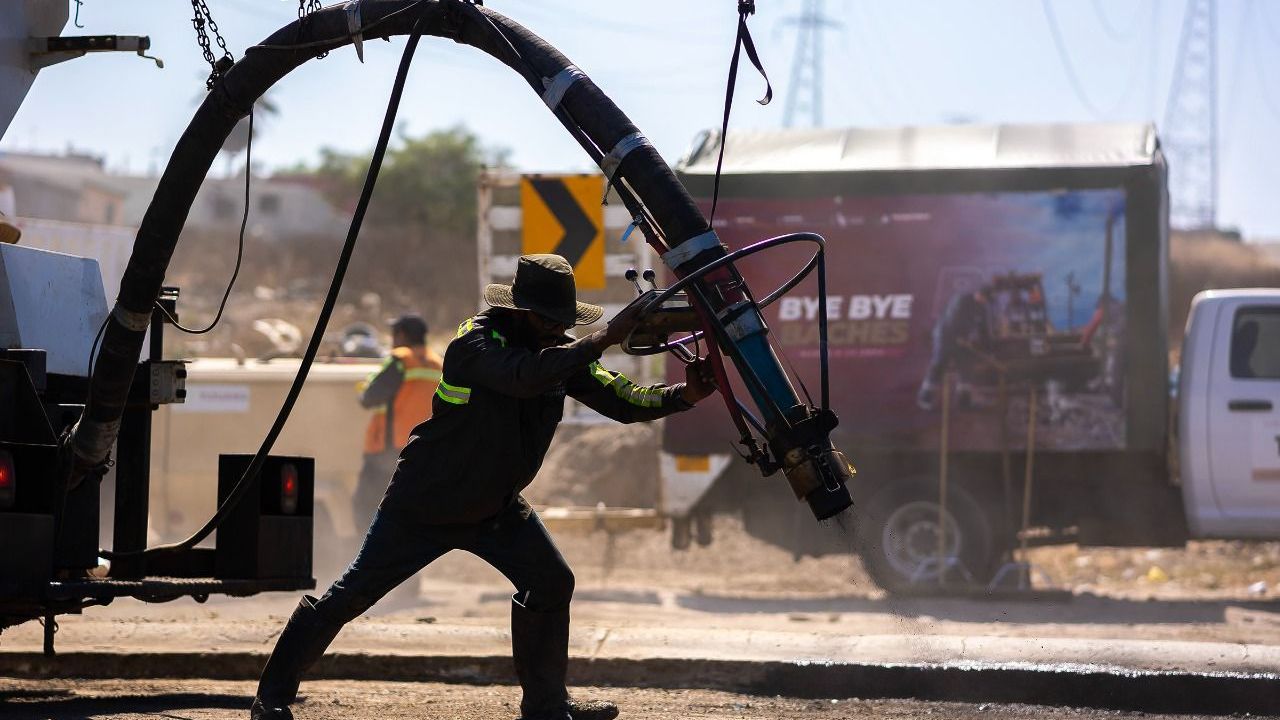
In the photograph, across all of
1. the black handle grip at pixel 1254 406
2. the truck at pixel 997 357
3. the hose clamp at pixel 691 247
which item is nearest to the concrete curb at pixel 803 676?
the hose clamp at pixel 691 247

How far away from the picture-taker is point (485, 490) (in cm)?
554

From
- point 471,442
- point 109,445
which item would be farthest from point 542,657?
point 109,445

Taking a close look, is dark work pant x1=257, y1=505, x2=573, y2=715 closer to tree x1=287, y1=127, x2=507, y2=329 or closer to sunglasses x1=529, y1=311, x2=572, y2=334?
sunglasses x1=529, y1=311, x2=572, y2=334

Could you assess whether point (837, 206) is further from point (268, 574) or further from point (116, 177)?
point (116, 177)

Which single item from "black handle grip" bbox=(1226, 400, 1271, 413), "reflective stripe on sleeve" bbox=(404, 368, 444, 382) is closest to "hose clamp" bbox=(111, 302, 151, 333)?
"reflective stripe on sleeve" bbox=(404, 368, 444, 382)

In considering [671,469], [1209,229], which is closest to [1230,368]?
[671,469]

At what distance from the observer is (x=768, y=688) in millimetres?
7164

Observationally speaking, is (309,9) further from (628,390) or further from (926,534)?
(926,534)

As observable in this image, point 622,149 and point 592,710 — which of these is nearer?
point 622,149

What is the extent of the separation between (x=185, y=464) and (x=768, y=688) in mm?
7588

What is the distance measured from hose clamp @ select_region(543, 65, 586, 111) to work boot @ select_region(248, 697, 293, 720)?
2.43 m

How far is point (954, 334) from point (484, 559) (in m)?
6.82

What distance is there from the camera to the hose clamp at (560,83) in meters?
5.39

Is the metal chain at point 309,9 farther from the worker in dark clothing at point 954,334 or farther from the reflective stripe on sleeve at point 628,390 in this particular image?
the worker in dark clothing at point 954,334
